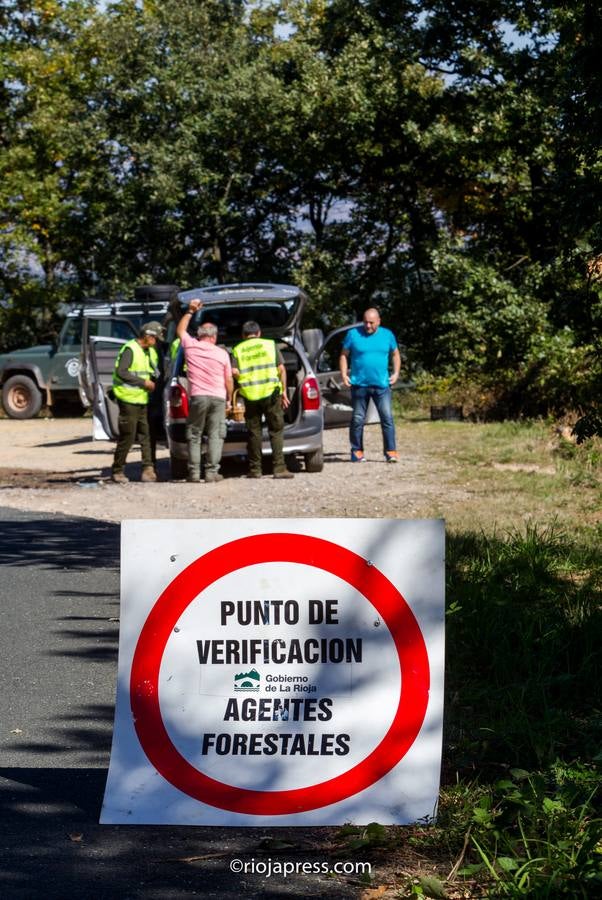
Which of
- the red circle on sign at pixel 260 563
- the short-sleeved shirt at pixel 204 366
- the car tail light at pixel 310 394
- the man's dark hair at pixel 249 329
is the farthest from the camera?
the car tail light at pixel 310 394

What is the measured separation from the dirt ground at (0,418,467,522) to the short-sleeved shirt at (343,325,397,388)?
1.06 meters

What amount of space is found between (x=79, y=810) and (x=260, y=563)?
1103mm

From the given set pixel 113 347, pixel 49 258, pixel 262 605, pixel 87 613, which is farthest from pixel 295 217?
pixel 262 605

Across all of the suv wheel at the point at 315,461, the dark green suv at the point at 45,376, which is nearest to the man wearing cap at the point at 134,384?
the suv wheel at the point at 315,461

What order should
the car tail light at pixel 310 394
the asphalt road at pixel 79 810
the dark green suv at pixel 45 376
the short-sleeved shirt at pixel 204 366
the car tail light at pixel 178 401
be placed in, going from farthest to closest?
the dark green suv at pixel 45 376 → the car tail light at pixel 310 394 → the car tail light at pixel 178 401 → the short-sleeved shirt at pixel 204 366 → the asphalt road at pixel 79 810

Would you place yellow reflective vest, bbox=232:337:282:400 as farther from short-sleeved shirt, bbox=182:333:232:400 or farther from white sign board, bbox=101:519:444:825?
white sign board, bbox=101:519:444:825

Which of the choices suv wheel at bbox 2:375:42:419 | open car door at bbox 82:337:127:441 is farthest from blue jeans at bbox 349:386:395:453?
suv wheel at bbox 2:375:42:419

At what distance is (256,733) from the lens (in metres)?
4.00

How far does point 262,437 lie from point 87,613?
8.65 meters

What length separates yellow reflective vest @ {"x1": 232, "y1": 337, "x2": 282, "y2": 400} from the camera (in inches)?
605

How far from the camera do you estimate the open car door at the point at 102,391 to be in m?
18.0

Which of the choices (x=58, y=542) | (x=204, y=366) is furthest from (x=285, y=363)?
(x=58, y=542)

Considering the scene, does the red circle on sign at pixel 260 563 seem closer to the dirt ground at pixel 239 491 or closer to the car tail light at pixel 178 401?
the dirt ground at pixel 239 491

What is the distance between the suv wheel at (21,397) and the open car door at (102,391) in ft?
40.1
